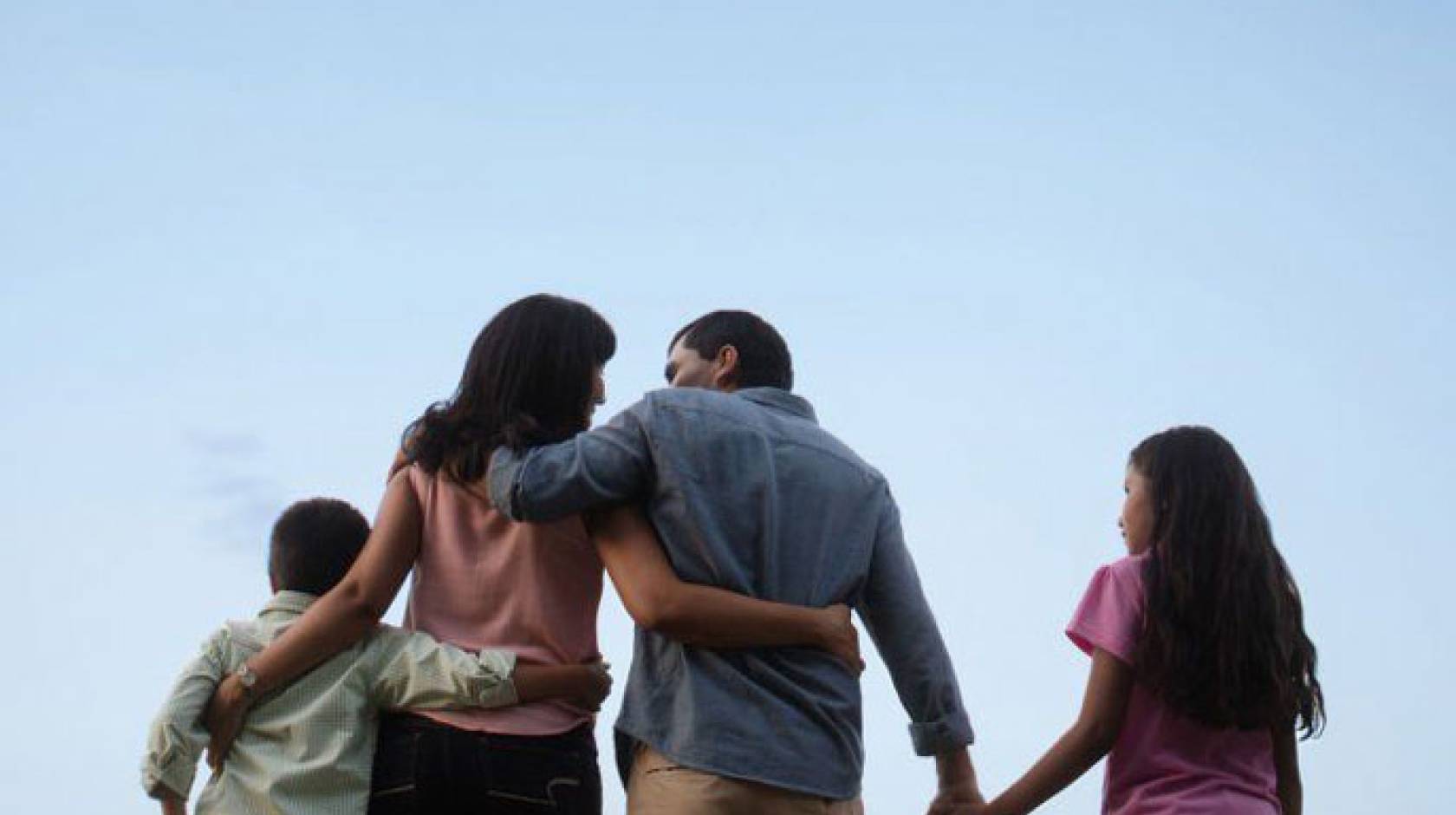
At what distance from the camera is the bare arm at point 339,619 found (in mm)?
4312

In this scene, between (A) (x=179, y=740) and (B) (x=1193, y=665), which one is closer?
(A) (x=179, y=740)

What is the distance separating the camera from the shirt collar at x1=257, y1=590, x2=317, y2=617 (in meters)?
4.62

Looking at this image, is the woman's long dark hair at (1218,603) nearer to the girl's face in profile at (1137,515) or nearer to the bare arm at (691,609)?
the girl's face in profile at (1137,515)

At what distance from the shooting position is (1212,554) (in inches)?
186

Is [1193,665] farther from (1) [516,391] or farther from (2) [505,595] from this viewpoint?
(1) [516,391]

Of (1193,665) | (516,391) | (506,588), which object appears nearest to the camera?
(506,588)

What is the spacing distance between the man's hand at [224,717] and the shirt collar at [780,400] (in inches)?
61.2

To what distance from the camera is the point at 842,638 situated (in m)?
4.20

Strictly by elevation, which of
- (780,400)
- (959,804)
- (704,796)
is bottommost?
(959,804)

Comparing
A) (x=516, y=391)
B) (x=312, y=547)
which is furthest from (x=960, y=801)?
(x=312, y=547)

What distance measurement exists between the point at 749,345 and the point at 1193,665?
5.01 ft

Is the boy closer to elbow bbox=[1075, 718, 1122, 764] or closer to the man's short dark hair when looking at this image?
the man's short dark hair

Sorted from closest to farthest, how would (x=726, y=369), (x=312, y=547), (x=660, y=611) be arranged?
(x=660, y=611), (x=312, y=547), (x=726, y=369)

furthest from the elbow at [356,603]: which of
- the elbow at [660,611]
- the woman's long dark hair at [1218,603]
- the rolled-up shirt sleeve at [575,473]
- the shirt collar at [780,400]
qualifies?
the woman's long dark hair at [1218,603]
